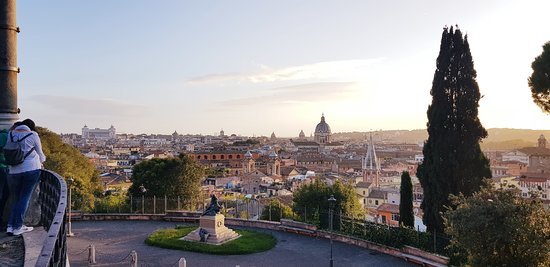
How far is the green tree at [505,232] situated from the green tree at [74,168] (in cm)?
1989

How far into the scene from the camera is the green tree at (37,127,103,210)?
2585cm

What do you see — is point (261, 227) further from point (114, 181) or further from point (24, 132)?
point (114, 181)

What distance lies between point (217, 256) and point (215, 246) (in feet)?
3.36

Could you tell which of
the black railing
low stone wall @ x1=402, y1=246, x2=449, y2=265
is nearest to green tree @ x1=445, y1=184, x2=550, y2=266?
low stone wall @ x1=402, y1=246, x2=449, y2=265

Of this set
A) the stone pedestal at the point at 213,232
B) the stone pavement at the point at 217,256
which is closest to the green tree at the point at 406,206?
the stone pavement at the point at 217,256

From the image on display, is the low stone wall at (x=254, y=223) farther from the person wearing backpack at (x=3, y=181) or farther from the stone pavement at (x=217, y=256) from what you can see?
the person wearing backpack at (x=3, y=181)

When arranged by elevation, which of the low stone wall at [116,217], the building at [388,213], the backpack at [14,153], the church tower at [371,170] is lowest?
the building at [388,213]

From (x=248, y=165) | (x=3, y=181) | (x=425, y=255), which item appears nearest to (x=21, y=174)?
(x=3, y=181)

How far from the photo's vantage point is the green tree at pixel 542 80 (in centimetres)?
1136

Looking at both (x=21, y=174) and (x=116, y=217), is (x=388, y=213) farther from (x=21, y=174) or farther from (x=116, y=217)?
(x=21, y=174)

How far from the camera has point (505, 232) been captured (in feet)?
32.3

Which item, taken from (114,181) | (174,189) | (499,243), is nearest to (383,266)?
(499,243)

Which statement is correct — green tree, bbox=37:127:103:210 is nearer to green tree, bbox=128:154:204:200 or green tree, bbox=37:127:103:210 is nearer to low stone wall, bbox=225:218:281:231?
green tree, bbox=128:154:204:200

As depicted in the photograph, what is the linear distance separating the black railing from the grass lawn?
34.5 feet
